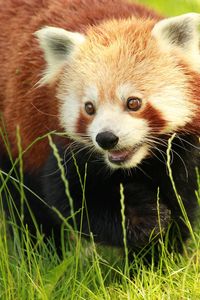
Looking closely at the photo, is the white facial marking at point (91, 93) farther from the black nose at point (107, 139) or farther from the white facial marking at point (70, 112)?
the black nose at point (107, 139)

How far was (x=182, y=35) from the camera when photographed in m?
4.36

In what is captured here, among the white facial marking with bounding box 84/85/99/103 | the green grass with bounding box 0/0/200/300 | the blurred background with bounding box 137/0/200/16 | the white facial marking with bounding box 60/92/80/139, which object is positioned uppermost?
the blurred background with bounding box 137/0/200/16

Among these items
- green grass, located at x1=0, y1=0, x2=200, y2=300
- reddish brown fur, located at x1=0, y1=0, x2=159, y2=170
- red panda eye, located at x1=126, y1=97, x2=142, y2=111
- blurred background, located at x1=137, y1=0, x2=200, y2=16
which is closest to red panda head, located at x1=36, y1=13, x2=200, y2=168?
red panda eye, located at x1=126, y1=97, x2=142, y2=111

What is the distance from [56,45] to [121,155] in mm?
866

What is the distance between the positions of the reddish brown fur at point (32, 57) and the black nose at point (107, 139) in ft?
2.11

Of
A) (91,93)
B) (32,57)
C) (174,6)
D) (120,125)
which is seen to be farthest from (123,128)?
(174,6)

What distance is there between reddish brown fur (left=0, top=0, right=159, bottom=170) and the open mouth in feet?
1.68

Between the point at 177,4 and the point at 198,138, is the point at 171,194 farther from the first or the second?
the point at 177,4

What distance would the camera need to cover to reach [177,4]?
30.7ft

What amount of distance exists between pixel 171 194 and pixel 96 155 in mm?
549

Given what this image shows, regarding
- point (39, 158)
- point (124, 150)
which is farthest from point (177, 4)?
point (124, 150)

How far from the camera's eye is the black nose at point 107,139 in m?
3.95

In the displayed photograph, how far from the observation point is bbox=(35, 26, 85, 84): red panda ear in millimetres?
4461

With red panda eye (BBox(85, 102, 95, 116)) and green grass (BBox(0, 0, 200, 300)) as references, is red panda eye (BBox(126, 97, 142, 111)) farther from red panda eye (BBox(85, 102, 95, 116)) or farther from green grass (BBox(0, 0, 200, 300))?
green grass (BBox(0, 0, 200, 300))
